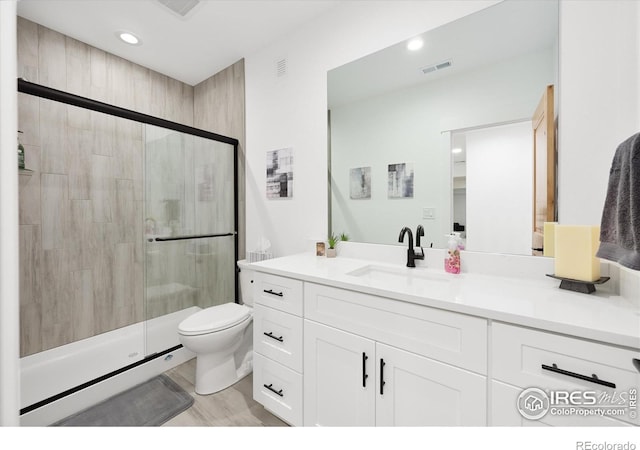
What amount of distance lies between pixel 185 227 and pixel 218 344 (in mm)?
Answer: 976

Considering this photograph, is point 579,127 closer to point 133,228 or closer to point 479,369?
point 479,369

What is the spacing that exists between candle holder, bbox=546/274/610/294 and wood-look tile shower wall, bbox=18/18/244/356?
8.55ft

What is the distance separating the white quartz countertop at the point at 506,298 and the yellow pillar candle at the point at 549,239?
0.13 meters

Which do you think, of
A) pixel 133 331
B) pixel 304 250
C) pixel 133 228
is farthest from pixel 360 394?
pixel 133 228

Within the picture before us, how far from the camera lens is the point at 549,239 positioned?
4.09ft

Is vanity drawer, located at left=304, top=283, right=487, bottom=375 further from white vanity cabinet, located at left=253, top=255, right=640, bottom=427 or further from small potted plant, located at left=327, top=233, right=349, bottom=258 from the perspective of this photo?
small potted plant, located at left=327, top=233, right=349, bottom=258

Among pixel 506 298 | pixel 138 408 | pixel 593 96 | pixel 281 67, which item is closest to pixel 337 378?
pixel 506 298

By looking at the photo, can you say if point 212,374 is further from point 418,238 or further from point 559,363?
point 559,363

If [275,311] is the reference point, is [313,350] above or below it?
below

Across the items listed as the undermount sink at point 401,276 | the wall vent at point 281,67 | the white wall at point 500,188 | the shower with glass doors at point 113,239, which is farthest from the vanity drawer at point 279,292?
the wall vent at point 281,67

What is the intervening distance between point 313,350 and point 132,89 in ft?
8.99

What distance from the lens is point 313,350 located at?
131 cm
